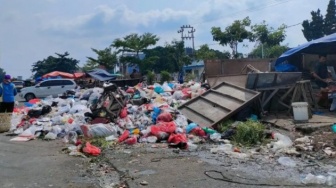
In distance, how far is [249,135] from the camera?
7.16 metres

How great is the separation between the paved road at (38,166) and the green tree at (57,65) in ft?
164

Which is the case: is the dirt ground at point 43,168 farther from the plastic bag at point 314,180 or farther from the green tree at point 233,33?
the green tree at point 233,33

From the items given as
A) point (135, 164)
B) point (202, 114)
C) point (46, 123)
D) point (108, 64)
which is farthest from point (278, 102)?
point (108, 64)

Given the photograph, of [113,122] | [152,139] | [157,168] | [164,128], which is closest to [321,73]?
[164,128]

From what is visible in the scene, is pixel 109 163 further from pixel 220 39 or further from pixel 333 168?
pixel 220 39

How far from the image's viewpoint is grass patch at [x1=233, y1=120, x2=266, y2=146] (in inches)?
280

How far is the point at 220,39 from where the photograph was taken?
108ft

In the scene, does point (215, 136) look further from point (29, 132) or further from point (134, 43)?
point (134, 43)

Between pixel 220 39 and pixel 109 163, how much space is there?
91.9 feet

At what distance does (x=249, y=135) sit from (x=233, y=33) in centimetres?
2628

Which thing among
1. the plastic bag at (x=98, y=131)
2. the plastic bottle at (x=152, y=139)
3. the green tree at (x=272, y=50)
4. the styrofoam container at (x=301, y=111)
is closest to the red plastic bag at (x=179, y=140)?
the plastic bottle at (x=152, y=139)

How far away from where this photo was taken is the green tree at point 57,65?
185ft

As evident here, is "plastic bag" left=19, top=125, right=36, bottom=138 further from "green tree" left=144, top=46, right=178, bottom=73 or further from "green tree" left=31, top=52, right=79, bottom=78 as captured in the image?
"green tree" left=31, top=52, right=79, bottom=78

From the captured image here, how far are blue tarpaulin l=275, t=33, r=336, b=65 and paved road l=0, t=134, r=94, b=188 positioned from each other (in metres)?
7.82
